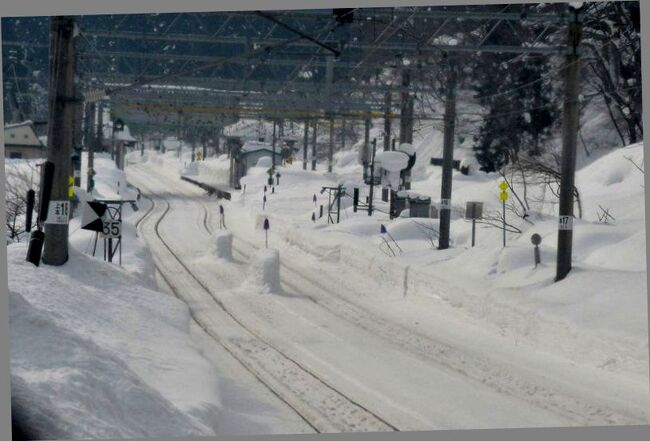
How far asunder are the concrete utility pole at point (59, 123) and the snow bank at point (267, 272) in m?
8.03

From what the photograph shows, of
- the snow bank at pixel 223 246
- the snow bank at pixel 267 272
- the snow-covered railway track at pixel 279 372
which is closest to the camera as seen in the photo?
the snow-covered railway track at pixel 279 372

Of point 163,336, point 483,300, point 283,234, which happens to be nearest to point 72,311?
point 163,336

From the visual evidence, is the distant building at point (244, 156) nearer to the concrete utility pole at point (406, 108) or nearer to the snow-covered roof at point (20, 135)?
the snow-covered roof at point (20, 135)


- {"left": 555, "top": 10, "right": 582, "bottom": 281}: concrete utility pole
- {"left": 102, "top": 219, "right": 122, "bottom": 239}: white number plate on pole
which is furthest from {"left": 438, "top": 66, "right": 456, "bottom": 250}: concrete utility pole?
{"left": 102, "top": 219, "right": 122, "bottom": 239}: white number plate on pole

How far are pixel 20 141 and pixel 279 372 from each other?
4766 centimetres

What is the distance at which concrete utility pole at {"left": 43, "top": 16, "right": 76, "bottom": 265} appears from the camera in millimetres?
16734

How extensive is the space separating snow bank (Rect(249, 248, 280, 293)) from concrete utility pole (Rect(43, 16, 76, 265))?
316 inches

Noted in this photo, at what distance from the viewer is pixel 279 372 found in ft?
48.3

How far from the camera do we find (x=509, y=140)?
192 feet

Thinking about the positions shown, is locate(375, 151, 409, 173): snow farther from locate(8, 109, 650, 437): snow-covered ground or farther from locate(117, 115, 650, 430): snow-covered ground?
locate(8, 109, 650, 437): snow-covered ground

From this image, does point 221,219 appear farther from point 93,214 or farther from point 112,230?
point 93,214

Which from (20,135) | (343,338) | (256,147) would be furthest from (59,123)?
(256,147)

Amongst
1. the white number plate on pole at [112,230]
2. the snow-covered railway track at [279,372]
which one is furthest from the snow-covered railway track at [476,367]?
the white number plate on pole at [112,230]

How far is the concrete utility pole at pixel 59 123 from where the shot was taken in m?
16.7
